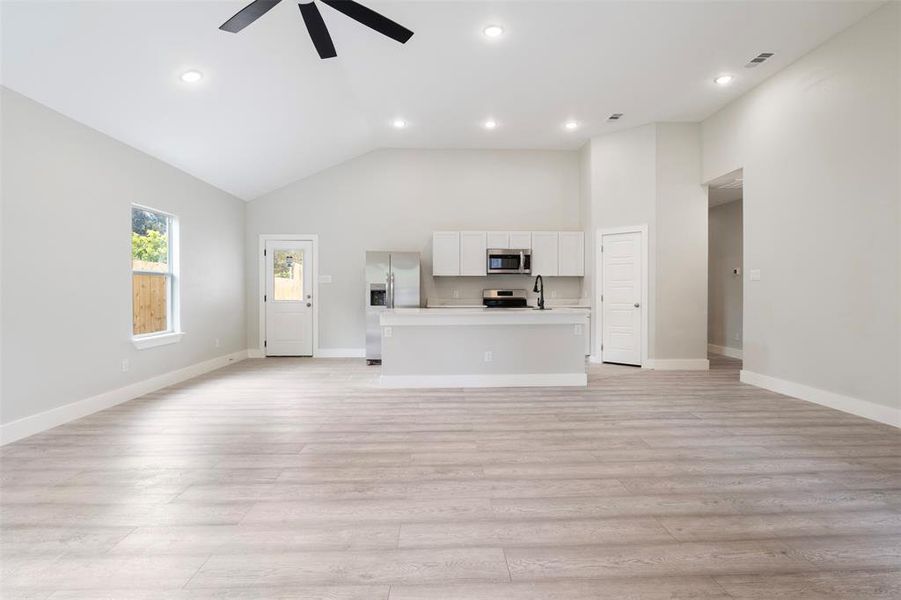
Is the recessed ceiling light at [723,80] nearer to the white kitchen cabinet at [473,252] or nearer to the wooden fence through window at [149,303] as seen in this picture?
the white kitchen cabinet at [473,252]

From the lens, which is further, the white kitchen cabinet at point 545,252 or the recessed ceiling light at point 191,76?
the white kitchen cabinet at point 545,252

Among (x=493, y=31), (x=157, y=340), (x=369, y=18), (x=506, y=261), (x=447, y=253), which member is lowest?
(x=157, y=340)

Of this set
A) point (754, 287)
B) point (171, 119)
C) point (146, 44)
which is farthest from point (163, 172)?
point (754, 287)

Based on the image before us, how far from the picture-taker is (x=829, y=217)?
4.09 m

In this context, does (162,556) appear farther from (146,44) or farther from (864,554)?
(146,44)

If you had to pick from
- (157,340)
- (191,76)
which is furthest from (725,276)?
(157,340)

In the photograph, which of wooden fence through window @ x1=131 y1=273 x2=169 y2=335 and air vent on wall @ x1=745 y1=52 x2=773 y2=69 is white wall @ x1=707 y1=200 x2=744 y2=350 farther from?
wooden fence through window @ x1=131 y1=273 x2=169 y2=335

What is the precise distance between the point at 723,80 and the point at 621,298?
301 cm

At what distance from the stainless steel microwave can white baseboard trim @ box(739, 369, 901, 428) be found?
3323 mm

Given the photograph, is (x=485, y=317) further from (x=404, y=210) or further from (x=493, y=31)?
(x=404, y=210)

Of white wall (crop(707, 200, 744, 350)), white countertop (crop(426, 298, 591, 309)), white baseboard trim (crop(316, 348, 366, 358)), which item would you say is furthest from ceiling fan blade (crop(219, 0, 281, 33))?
white wall (crop(707, 200, 744, 350))

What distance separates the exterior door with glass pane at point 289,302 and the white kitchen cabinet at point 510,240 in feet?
10.2

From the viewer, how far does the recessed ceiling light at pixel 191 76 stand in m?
3.71

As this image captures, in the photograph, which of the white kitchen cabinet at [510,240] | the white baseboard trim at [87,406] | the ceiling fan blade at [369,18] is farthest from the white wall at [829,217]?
the white baseboard trim at [87,406]
